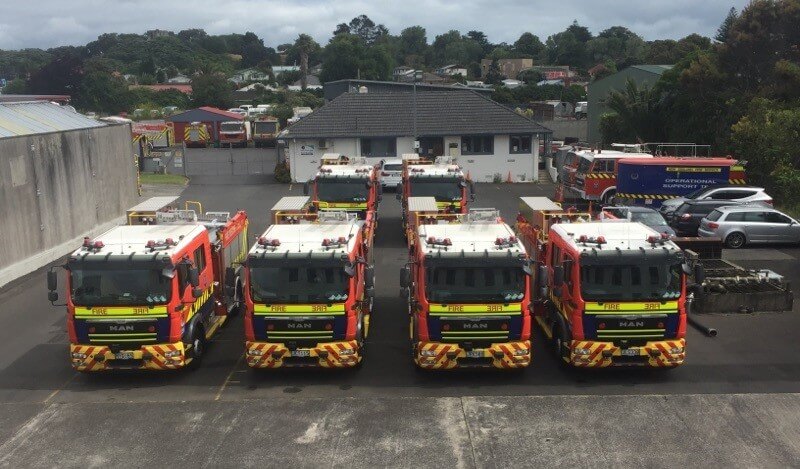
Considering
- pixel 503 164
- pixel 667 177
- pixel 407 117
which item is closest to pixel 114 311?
pixel 667 177

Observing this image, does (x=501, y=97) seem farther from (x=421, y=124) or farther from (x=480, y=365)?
(x=480, y=365)

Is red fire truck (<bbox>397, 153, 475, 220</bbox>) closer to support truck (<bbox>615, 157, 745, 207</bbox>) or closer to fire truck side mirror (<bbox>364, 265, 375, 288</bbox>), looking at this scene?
support truck (<bbox>615, 157, 745, 207</bbox>)

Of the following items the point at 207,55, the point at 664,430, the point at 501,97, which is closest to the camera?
the point at 664,430

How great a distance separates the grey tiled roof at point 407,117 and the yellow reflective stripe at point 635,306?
1212 inches

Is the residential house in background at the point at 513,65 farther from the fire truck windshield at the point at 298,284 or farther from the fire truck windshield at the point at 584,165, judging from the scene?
the fire truck windshield at the point at 298,284

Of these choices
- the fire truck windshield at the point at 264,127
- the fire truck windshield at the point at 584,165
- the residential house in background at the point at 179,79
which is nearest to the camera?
the fire truck windshield at the point at 584,165

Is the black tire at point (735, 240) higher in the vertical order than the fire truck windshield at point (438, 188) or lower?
lower

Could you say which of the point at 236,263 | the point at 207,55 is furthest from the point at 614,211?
the point at 207,55

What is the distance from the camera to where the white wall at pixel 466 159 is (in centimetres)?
4412

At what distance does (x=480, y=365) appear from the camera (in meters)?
14.1

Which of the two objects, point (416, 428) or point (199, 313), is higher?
point (199, 313)

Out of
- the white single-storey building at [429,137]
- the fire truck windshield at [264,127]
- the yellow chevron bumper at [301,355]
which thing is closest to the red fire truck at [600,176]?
the white single-storey building at [429,137]

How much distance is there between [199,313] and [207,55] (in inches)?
6529

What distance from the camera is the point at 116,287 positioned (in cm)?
1405
